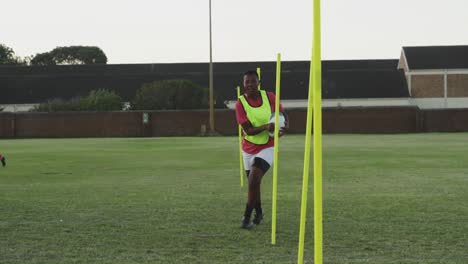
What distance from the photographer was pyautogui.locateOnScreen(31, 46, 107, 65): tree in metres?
128

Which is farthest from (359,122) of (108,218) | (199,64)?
(108,218)

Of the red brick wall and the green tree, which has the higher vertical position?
the green tree

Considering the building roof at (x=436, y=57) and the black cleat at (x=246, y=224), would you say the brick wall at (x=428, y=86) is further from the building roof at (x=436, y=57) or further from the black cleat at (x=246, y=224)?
the black cleat at (x=246, y=224)

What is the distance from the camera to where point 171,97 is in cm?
6719

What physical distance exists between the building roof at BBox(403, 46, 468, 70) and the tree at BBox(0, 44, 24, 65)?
2622 inches

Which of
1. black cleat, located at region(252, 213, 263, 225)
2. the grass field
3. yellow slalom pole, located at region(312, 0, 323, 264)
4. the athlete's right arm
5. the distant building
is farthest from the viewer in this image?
the distant building

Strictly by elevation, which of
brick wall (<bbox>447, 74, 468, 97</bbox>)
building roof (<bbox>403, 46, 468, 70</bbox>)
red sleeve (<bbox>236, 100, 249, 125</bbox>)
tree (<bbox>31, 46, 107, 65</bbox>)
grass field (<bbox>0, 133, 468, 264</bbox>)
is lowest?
grass field (<bbox>0, 133, 468, 264</bbox>)

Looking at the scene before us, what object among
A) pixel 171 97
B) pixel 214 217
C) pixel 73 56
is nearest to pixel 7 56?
pixel 73 56

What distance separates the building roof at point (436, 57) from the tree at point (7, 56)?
6660 centimetres

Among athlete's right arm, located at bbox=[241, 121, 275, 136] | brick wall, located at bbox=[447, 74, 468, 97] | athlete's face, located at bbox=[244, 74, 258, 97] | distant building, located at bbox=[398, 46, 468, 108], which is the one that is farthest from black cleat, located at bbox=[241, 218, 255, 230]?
brick wall, located at bbox=[447, 74, 468, 97]

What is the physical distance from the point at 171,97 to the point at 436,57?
29.5m

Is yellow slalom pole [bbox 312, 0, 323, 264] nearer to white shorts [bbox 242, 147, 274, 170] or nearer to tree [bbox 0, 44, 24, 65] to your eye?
white shorts [bbox 242, 147, 274, 170]

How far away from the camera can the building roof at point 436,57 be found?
7681cm

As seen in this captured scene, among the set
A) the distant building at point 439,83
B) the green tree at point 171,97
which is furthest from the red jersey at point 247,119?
the distant building at point 439,83
